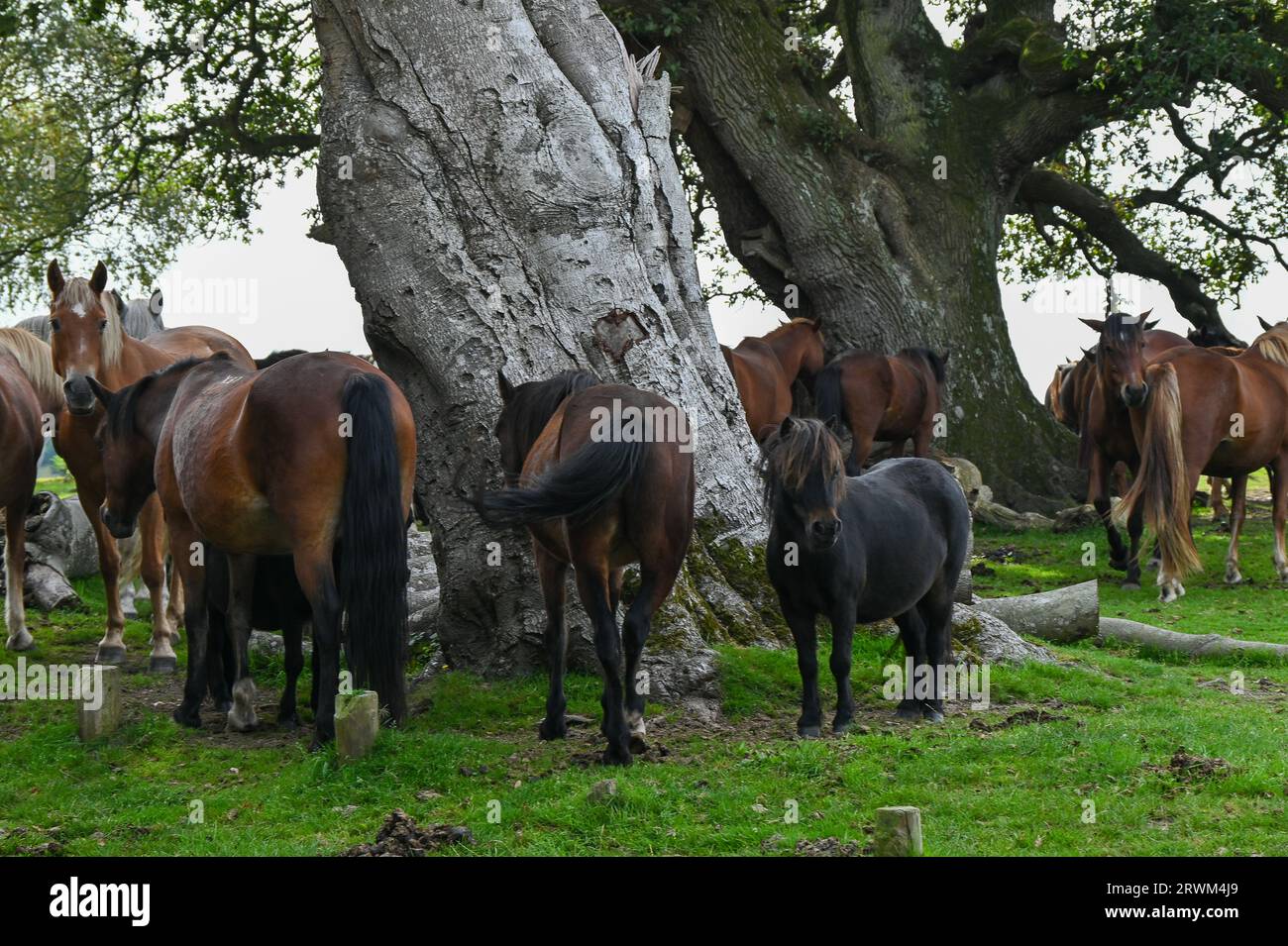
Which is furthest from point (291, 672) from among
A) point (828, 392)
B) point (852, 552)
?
point (828, 392)

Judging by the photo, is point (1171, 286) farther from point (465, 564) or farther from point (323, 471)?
point (323, 471)

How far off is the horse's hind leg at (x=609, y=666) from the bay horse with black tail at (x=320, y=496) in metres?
1.06

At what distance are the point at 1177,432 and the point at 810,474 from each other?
723cm

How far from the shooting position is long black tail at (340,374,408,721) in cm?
701

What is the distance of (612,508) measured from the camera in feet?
22.1

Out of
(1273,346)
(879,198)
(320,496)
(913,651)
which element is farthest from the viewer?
(879,198)

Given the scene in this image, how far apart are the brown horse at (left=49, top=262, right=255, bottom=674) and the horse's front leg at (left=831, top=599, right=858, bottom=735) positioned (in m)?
5.05

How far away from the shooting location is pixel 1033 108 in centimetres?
1869

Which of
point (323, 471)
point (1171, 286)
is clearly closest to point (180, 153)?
point (323, 471)

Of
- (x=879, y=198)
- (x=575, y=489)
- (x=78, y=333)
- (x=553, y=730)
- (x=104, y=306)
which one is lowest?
(x=553, y=730)

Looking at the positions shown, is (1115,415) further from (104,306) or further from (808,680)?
(104,306)

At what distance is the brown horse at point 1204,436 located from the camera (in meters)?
12.8

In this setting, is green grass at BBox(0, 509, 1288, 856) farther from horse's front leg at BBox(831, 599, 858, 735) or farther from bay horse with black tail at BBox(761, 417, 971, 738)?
bay horse with black tail at BBox(761, 417, 971, 738)
